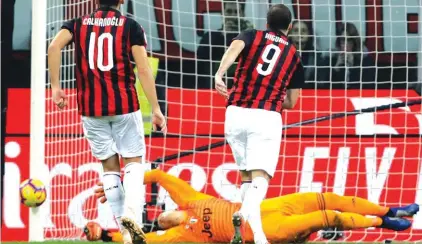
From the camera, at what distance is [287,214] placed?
932 centimetres

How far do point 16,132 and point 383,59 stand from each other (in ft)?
11.0

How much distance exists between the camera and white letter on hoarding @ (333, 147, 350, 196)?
12039mm

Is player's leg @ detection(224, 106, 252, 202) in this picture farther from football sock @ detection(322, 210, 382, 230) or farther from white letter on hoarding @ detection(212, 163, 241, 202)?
white letter on hoarding @ detection(212, 163, 241, 202)

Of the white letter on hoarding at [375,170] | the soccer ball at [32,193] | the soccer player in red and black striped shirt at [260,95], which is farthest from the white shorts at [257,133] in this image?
the white letter on hoarding at [375,170]

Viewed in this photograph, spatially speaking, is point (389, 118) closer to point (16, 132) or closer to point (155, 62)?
point (155, 62)

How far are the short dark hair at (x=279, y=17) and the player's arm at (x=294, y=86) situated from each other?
0.28 m

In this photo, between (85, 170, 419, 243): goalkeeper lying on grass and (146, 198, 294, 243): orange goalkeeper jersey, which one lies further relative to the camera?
(146, 198, 294, 243): orange goalkeeper jersey

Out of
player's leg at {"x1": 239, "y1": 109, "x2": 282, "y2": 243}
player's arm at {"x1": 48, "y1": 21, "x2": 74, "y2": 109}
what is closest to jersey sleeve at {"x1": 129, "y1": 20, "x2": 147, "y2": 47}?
player's arm at {"x1": 48, "y1": 21, "x2": 74, "y2": 109}

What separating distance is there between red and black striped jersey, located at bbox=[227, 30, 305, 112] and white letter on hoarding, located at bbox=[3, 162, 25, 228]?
4.50 meters

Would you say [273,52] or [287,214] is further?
[287,214]

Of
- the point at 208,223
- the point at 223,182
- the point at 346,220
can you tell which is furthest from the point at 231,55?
the point at 223,182

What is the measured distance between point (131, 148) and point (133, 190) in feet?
0.88

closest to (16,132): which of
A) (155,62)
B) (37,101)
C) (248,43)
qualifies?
(155,62)

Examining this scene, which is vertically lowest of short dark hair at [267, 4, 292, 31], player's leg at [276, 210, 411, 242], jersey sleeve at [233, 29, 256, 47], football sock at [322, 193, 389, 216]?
player's leg at [276, 210, 411, 242]
